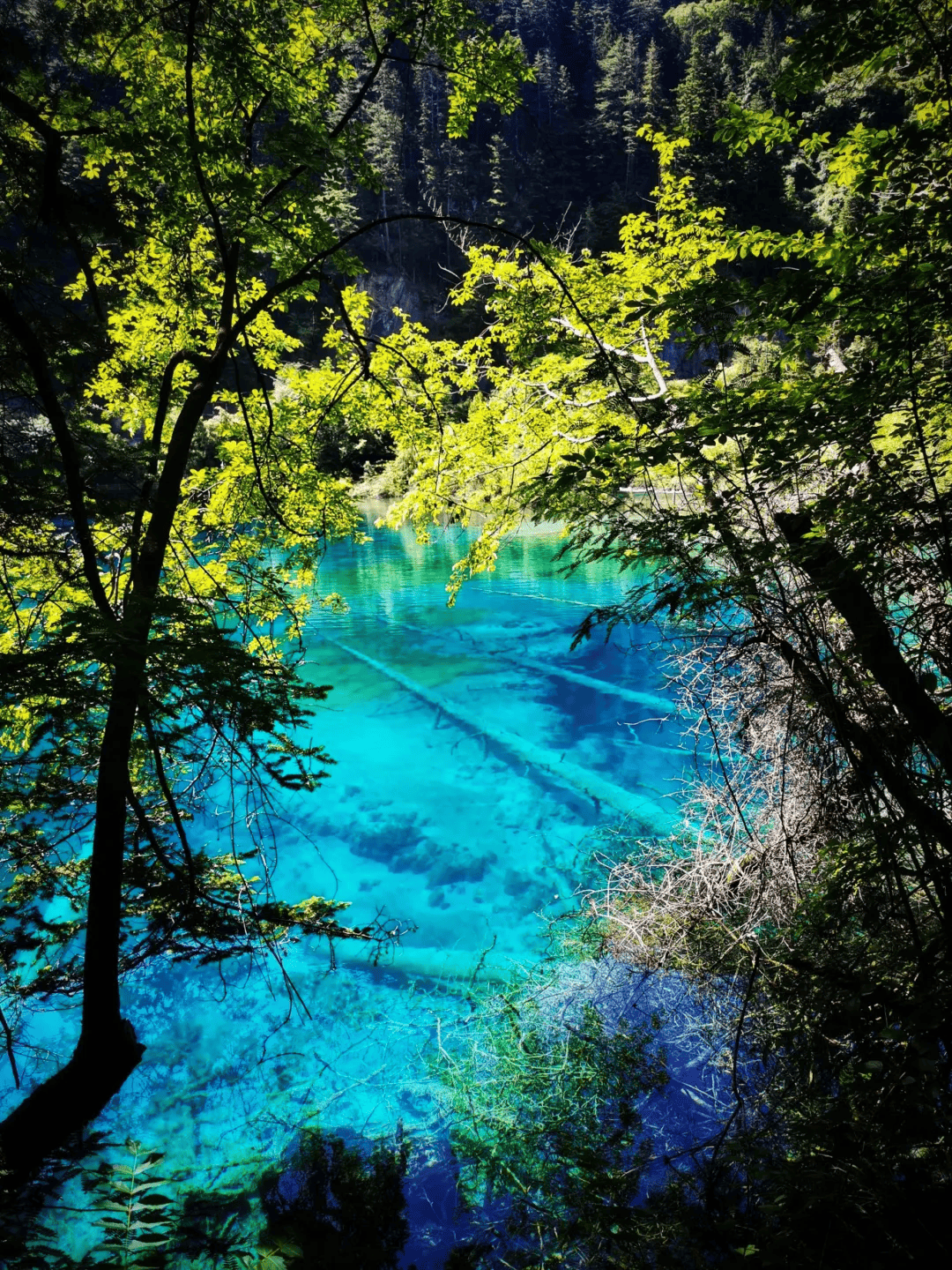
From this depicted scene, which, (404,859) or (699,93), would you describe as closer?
(404,859)

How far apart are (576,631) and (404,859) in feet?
17.2

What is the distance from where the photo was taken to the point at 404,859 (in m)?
8.54

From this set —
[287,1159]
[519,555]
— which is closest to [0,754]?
[287,1159]

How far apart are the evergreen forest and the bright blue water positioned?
249 mm

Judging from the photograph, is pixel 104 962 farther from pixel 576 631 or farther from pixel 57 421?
pixel 576 631

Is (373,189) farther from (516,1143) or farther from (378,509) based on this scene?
(378,509)

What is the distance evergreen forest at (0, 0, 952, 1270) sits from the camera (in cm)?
236

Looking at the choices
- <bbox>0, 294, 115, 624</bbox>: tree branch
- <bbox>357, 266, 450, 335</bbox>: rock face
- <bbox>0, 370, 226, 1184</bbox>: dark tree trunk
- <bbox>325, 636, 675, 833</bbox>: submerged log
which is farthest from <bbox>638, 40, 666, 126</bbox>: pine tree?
<bbox>0, 294, 115, 624</bbox>: tree branch

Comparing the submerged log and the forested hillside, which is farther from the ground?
the forested hillside

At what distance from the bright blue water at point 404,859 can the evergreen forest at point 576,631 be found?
0.82 ft

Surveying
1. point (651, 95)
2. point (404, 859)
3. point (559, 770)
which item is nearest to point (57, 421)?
point (404, 859)

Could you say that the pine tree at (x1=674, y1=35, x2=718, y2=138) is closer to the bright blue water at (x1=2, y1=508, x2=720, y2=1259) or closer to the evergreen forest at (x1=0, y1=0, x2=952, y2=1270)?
the bright blue water at (x1=2, y1=508, x2=720, y2=1259)

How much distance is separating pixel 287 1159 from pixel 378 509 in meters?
32.5

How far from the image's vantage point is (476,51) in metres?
4.21
